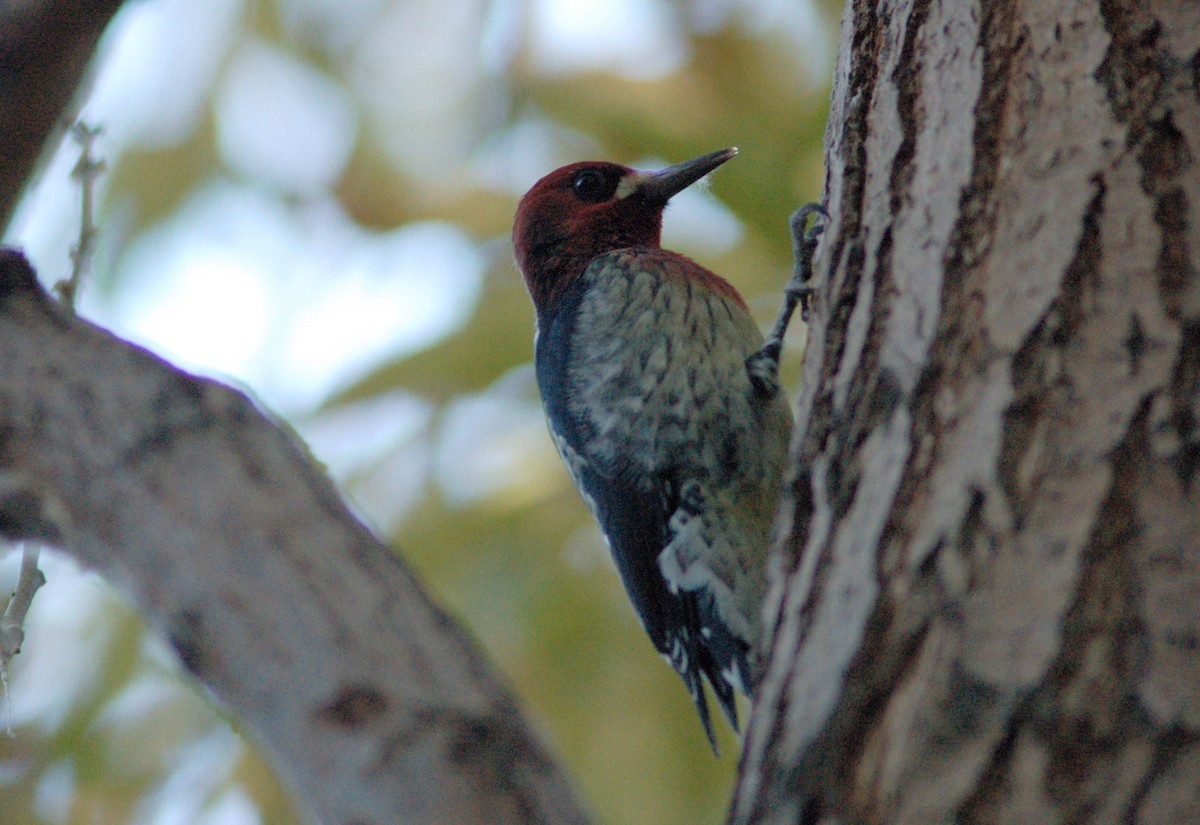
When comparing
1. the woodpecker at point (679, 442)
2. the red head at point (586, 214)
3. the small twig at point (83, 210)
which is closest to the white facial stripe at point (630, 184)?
the red head at point (586, 214)

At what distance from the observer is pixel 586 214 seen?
4.11m

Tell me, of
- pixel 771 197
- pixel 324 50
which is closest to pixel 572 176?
pixel 771 197

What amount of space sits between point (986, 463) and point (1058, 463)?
0.08 metres

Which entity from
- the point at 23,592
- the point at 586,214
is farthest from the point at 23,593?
the point at 586,214

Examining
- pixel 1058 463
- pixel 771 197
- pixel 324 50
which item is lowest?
pixel 1058 463

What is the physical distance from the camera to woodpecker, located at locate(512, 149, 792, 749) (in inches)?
129

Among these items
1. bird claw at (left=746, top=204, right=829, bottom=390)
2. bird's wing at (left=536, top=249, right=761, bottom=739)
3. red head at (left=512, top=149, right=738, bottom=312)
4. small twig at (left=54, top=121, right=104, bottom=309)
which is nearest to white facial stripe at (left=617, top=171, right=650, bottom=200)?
red head at (left=512, top=149, right=738, bottom=312)

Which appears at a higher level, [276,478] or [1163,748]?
[276,478]

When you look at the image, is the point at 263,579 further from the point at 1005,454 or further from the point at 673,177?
the point at 673,177

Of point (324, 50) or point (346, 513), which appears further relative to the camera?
point (324, 50)

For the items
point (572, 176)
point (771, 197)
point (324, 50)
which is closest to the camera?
point (771, 197)

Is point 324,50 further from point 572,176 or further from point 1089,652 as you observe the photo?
point 1089,652

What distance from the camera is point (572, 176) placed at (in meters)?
4.19

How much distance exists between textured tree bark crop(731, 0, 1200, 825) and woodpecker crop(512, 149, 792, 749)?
1399 mm
